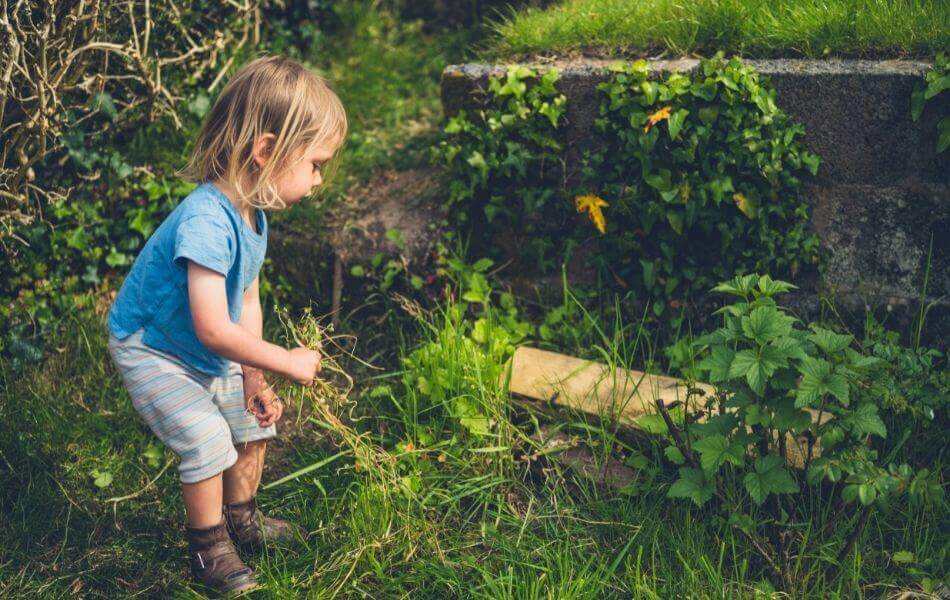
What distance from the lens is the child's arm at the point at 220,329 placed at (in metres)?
2.29

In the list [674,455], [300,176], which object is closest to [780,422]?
[674,455]

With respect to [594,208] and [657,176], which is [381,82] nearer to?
[594,208]

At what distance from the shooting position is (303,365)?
2391 mm

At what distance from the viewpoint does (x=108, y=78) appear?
368cm

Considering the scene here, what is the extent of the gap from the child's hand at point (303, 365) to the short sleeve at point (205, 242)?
11.5 inches

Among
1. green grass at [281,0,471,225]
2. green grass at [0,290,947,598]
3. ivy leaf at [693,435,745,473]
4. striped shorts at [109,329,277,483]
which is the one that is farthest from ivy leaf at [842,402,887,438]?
green grass at [281,0,471,225]

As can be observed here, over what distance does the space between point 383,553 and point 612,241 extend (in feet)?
5.01

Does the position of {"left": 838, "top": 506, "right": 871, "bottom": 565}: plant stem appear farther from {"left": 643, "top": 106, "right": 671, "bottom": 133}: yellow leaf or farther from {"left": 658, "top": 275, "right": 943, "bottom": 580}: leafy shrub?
{"left": 643, "top": 106, "right": 671, "bottom": 133}: yellow leaf

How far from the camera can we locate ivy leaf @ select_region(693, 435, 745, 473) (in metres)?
2.36

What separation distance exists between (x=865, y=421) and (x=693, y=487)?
489mm

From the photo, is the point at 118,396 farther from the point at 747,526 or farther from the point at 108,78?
the point at 747,526

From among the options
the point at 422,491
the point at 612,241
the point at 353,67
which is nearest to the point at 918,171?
the point at 612,241

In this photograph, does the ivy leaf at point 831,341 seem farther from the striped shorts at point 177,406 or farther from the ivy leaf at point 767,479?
the striped shorts at point 177,406

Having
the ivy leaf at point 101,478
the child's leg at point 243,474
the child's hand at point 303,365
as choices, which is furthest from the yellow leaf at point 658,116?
the ivy leaf at point 101,478
